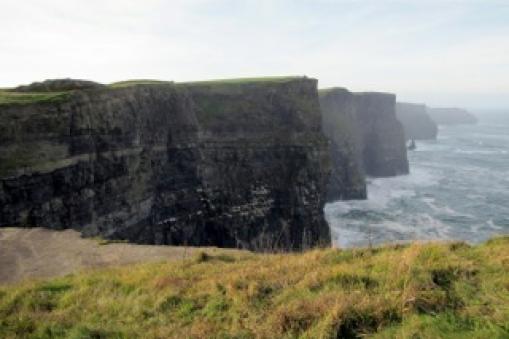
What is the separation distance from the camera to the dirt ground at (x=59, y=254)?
556 inches

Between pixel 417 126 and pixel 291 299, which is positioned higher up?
pixel 291 299

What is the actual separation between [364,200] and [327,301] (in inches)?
2572

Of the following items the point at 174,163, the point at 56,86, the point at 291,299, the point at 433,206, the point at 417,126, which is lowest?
the point at 433,206

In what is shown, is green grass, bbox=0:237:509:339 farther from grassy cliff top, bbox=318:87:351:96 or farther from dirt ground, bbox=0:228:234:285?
grassy cliff top, bbox=318:87:351:96

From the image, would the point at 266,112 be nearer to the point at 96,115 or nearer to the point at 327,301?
the point at 96,115

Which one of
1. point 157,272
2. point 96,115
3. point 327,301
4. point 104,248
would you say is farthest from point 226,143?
point 327,301

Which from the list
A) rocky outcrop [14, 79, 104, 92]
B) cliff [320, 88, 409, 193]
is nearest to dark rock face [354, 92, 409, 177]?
cliff [320, 88, 409, 193]

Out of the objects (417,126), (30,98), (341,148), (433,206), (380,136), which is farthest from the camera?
(417,126)

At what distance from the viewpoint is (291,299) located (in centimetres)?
862

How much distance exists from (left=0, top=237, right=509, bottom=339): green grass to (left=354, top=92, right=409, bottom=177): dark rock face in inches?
3212

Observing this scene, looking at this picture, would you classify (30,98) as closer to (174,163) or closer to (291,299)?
(174,163)

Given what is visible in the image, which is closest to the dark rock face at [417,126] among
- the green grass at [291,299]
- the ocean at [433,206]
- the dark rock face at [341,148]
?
the ocean at [433,206]

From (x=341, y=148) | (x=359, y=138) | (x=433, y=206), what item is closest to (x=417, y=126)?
(x=359, y=138)

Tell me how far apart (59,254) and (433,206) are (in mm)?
58413
